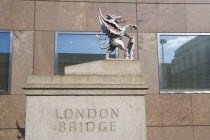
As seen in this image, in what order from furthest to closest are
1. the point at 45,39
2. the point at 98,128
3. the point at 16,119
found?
the point at 45,39, the point at 16,119, the point at 98,128

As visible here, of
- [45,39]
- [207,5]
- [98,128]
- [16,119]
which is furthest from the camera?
[207,5]

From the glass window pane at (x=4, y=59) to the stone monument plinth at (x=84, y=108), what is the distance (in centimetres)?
413

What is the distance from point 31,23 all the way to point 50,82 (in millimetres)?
4826

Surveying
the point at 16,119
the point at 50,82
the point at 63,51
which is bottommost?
the point at 16,119

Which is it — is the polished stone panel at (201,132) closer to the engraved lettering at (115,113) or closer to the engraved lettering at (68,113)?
the engraved lettering at (115,113)

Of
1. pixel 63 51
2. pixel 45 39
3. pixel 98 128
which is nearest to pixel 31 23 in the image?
pixel 45 39

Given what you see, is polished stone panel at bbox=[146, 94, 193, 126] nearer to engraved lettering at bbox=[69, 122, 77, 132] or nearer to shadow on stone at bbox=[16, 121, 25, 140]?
engraved lettering at bbox=[69, 122, 77, 132]

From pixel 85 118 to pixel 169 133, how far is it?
188 inches

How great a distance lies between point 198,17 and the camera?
33.7ft

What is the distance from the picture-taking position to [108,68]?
247 inches

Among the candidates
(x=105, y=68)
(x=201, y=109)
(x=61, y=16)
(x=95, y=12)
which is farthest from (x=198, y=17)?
(x=105, y=68)

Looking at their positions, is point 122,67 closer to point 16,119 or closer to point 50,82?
point 50,82

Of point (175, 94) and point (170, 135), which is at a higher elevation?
point (175, 94)

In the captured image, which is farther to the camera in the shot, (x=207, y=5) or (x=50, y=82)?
(x=207, y=5)
